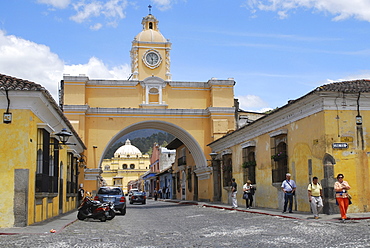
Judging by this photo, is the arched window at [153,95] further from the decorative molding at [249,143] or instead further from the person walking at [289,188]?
the person walking at [289,188]

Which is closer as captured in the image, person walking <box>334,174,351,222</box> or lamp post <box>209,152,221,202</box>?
person walking <box>334,174,351,222</box>

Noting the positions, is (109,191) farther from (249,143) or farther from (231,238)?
(231,238)

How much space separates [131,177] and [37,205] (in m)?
83.9

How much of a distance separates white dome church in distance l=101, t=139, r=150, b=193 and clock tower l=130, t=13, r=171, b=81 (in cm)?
6348

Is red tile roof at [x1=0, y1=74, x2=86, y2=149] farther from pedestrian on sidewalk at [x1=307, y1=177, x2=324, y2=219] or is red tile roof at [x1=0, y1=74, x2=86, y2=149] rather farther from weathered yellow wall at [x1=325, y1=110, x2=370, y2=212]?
weathered yellow wall at [x1=325, y1=110, x2=370, y2=212]

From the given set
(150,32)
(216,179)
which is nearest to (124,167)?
(150,32)

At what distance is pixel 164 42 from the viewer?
31.8 m

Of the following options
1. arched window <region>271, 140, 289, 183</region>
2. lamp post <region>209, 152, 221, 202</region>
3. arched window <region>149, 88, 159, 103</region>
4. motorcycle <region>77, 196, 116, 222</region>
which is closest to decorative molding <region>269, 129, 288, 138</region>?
arched window <region>271, 140, 289, 183</region>

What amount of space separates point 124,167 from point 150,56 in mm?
73941

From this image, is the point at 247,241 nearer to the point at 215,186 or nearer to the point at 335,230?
the point at 335,230

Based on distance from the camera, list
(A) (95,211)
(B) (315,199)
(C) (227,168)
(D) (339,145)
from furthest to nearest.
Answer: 1. (C) (227,168)
2. (A) (95,211)
3. (D) (339,145)
4. (B) (315,199)

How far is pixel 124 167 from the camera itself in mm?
103250

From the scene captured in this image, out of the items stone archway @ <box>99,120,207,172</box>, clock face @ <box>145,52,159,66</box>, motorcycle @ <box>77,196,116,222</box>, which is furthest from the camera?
clock face @ <box>145,52,159,66</box>

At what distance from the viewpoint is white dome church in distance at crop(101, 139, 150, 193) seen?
95875 mm
